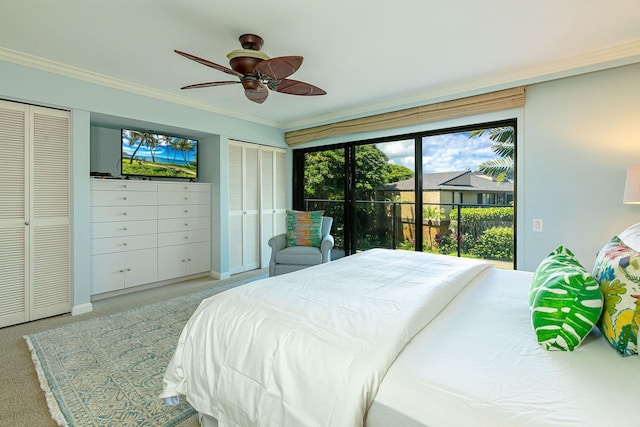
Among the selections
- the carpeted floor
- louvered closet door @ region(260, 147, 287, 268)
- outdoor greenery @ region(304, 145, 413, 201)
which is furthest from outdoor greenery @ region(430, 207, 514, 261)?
the carpeted floor

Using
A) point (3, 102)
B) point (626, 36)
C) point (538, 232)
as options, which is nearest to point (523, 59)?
point (626, 36)

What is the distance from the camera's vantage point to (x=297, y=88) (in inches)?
98.1

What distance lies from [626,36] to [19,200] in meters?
5.33

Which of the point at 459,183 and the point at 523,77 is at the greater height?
the point at 523,77

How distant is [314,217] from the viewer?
416cm

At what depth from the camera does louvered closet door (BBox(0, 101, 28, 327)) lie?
276 centimetres

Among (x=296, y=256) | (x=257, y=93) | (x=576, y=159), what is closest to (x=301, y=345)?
(x=257, y=93)

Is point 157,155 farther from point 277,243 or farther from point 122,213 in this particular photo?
point 277,243

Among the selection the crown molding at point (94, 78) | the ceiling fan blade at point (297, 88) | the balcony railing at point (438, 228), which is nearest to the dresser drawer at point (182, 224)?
the crown molding at point (94, 78)

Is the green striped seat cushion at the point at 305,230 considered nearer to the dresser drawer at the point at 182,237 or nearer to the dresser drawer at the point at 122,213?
the dresser drawer at the point at 182,237

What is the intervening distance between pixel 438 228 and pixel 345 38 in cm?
251

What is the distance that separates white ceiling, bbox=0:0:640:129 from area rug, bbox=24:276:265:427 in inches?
94.7

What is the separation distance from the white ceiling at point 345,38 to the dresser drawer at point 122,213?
1.38 m

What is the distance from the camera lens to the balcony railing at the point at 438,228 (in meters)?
3.44
